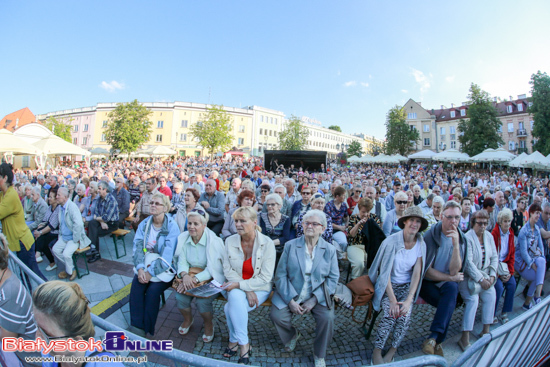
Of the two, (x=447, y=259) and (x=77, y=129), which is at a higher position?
(x=77, y=129)

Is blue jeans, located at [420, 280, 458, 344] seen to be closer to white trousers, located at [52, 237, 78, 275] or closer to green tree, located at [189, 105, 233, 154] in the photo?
white trousers, located at [52, 237, 78, 275]

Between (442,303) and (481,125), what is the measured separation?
140ft

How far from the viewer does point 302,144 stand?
47.1 m

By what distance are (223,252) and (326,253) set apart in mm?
1265

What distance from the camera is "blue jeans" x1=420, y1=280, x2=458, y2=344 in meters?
2.93

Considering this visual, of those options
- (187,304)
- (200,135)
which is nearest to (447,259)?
(187,304)

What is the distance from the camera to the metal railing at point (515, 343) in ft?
4.91

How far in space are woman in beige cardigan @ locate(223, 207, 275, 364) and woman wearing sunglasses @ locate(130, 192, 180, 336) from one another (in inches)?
31.5

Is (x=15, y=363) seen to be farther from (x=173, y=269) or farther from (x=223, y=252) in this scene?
(x=223, y=252)

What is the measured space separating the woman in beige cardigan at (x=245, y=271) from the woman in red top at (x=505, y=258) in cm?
313

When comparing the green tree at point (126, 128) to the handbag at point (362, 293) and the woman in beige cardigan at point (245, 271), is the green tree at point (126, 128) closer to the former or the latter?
the woman in beige cardigan at point (245, 271)

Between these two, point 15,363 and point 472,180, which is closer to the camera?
point 15,363

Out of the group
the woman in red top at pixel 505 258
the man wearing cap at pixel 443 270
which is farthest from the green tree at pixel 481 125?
the man wearing cap at pixel 443 270

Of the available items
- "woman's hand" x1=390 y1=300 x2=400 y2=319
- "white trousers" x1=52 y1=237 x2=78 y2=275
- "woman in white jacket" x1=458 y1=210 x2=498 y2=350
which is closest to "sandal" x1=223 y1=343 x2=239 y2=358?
"woman's hand" x1=390 y1=300 x2=400 y2=319
